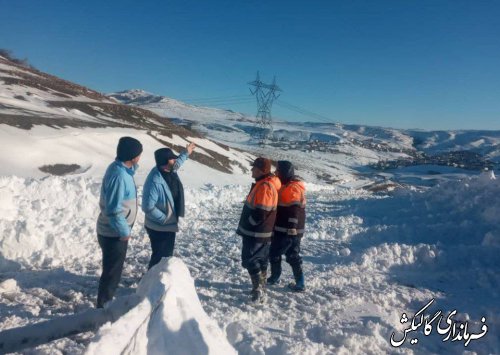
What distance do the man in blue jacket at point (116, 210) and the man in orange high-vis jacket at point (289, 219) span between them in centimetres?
237

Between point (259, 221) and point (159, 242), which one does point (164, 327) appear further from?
point (259, 221)

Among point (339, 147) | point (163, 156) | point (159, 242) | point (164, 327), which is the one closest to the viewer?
point (164, 327)

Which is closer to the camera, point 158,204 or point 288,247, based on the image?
point 158,204

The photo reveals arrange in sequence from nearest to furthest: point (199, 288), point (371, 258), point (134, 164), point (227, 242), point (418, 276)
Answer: point (134, 164), point (199, 288), point (418, 276), point (371, 258), point (227, 242)

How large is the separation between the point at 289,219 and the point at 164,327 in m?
3.66

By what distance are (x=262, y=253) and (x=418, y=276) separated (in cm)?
369

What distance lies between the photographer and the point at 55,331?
10.4ft

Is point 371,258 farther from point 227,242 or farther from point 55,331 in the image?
point 55,331

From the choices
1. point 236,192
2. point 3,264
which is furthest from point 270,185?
point 236,192

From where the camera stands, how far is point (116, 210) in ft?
16.0

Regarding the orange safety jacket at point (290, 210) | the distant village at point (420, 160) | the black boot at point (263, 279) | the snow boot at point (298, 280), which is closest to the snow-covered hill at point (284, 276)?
the snow boot at point (298, 280)

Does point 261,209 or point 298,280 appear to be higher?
point 261,209

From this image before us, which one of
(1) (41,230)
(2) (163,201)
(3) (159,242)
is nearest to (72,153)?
(1) (41,230)

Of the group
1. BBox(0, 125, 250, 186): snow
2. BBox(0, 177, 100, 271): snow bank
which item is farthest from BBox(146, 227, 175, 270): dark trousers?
BBox(0, 125, 250, 186): snow
